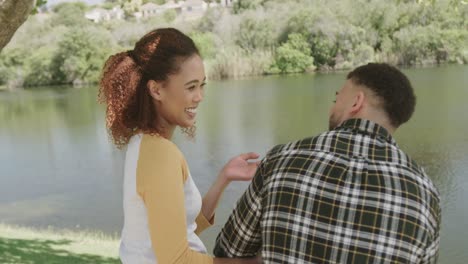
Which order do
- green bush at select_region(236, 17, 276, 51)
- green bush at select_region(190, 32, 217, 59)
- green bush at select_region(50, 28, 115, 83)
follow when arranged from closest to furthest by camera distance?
green bush at select_region(190, 32, 217, 59) → green bush at select_region(236, 17, 276, 51) → green bush at select_region(50, 28, 115, 83)

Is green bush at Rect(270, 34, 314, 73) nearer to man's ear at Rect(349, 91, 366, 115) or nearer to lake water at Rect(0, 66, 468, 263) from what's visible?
lake water at Rect(0, 66, 468, 263)

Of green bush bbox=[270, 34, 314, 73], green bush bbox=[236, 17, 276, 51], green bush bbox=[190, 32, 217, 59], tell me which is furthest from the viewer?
green bush bbox=[236, 17, 276, 51]

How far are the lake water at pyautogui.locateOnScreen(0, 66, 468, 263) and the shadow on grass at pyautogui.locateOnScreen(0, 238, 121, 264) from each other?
1.63 m

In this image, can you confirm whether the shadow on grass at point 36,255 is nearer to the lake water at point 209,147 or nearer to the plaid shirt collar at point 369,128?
the lake water at point 209,147

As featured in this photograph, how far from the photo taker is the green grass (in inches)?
177

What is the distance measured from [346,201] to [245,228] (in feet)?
0.88

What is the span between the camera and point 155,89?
3.94 ft

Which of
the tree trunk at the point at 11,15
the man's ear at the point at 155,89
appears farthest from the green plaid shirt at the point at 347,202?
the tree trunk at the point at 11,15

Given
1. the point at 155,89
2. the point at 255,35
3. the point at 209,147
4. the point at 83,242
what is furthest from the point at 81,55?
the point at 155,89

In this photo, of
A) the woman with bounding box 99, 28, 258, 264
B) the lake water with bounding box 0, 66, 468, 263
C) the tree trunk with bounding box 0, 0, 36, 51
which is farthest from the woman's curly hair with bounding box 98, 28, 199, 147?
the lake water with bounding box 0, 66, 468, 263

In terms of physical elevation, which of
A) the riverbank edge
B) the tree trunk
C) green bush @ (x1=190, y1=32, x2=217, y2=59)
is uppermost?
the tree trunk

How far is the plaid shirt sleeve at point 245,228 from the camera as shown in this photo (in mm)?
1156

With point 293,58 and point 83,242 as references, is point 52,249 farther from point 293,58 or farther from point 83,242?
point 293,58

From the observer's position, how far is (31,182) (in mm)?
10461
